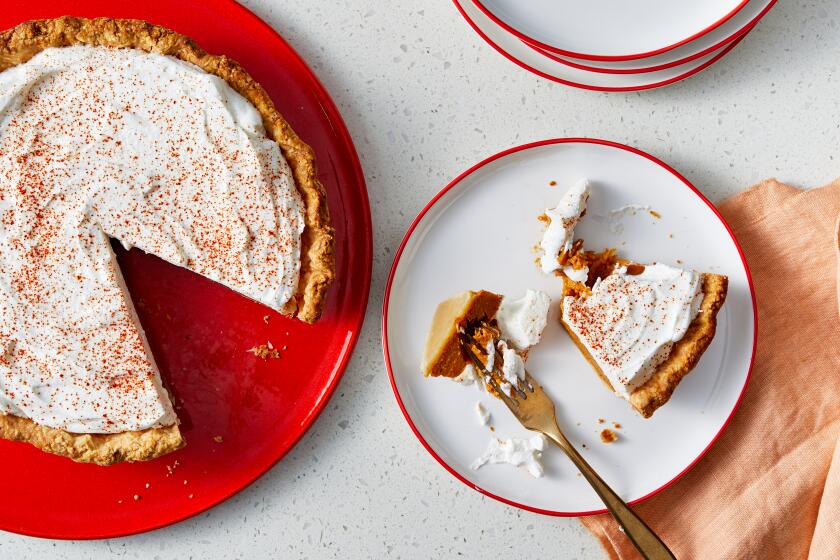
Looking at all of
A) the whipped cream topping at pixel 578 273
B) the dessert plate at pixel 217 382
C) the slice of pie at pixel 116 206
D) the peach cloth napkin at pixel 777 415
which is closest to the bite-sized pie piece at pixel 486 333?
the whipped cream topping at pixel 578 273

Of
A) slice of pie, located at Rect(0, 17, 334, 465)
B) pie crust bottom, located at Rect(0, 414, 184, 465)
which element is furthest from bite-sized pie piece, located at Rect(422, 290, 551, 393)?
pie crust bottom, located at Rect(0, 414, 184, 465)

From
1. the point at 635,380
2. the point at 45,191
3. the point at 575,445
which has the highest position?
the point at 635,380

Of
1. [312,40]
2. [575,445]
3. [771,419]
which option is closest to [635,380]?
[575,445]

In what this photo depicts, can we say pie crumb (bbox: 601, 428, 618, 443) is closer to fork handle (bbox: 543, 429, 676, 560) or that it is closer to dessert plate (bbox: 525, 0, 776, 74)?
fork handle (bbox: 543, 429, 676, 560)

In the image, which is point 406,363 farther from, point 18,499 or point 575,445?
point 18,499

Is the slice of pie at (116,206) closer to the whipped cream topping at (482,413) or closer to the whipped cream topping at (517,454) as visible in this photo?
the whipped cream topping at (482,413)

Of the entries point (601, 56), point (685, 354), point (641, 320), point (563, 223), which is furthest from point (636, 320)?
point (601, 56)
